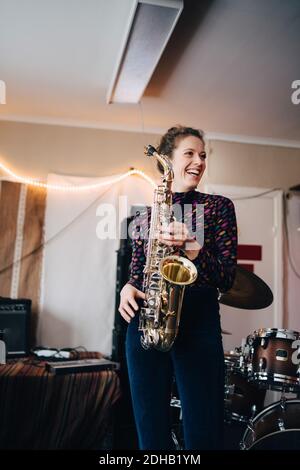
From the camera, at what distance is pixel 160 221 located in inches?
59.5

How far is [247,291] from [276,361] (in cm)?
42

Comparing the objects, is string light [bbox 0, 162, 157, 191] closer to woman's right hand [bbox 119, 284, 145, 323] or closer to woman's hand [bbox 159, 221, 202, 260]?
woman's right hand [bbox 119, 284, 145, 323]

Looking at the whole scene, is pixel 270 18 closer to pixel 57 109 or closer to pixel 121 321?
pixel 57 109

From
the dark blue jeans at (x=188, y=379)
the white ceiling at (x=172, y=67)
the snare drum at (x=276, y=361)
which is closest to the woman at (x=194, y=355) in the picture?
the dark blue jeans at (x=188, y=379)

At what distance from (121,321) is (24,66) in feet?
6.02

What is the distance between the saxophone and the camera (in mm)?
1281

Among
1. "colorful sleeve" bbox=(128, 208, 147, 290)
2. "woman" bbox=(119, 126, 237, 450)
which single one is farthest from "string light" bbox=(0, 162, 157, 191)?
"woman" bbox=(119, 126, 237, 450)

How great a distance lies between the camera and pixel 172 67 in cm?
270

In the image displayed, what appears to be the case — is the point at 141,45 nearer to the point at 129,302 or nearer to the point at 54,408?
the point at 129,302

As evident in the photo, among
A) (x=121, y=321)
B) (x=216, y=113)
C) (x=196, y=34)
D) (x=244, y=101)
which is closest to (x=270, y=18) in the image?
(x=196, y=34)

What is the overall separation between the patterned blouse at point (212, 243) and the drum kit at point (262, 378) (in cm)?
105

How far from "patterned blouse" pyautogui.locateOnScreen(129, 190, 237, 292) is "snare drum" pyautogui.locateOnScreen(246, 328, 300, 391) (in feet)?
3.41

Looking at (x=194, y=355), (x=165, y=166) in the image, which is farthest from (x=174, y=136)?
(x=194, y=355)

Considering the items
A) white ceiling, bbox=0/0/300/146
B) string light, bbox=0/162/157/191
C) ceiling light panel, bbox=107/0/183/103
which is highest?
white ceiling, bbox=0/0/300/146
